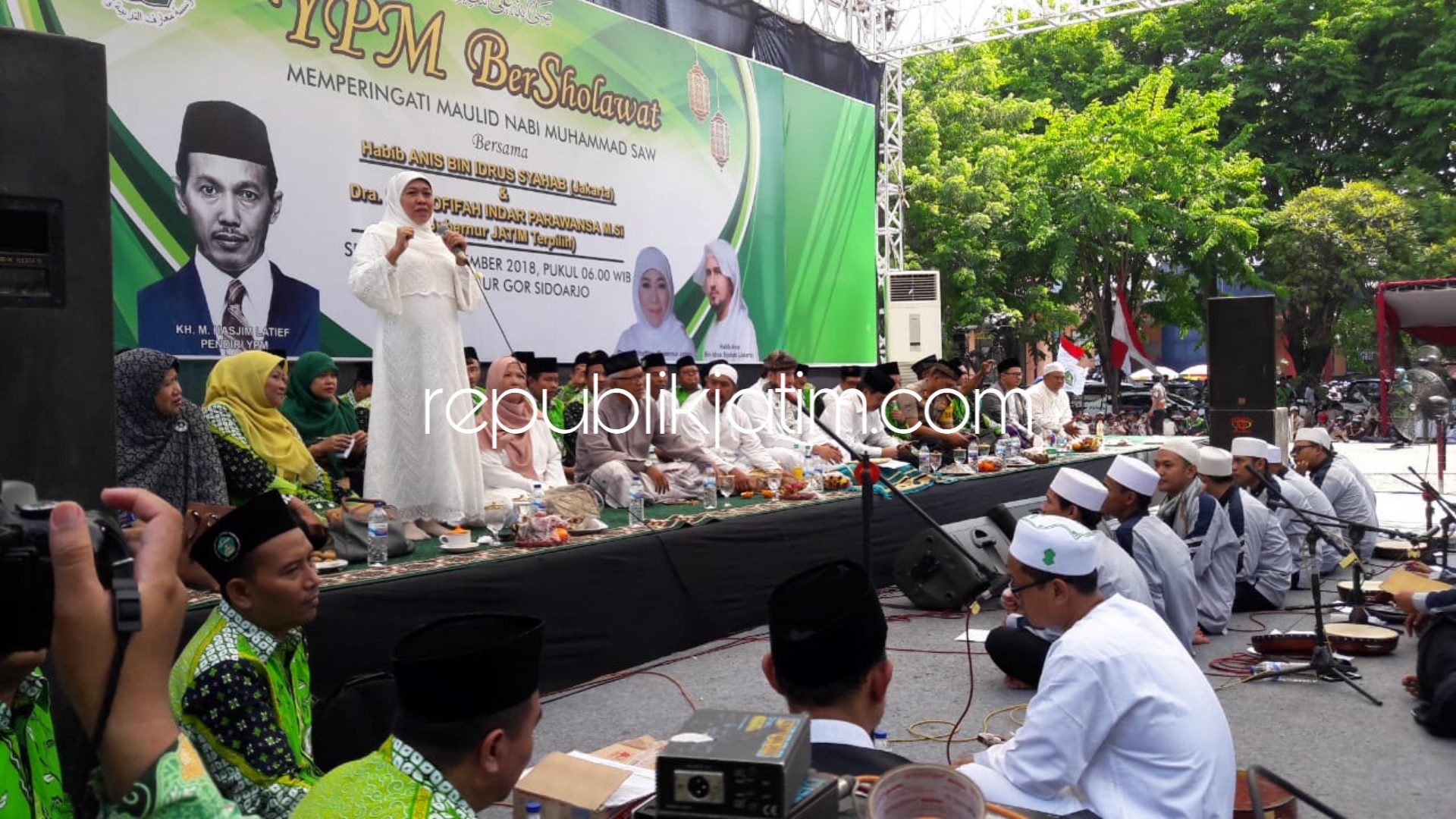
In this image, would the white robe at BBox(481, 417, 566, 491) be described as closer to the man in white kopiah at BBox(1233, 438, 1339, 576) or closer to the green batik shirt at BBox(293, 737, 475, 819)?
the man in white kopiah at BBox(1233, 438, 1339, 576)

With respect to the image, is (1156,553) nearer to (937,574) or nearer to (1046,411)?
(937,574)

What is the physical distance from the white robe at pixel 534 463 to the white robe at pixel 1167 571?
2.85 metres

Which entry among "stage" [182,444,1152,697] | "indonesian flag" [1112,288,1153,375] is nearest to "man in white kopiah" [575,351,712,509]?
"stage" [182,444,1152,697]

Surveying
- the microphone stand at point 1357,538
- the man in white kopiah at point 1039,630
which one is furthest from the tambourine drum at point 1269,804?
the microphone stand at point 1357,538

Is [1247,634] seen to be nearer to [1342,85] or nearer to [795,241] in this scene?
[795,241]

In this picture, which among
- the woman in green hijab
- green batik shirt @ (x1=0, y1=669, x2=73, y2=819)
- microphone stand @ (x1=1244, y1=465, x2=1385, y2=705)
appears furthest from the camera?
the woman in green hijab

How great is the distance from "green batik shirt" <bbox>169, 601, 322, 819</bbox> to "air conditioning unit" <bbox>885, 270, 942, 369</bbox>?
37.1 ft

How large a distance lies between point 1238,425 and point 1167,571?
17.4 feet

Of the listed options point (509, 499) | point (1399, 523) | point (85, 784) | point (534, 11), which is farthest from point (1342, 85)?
point (85, 784)

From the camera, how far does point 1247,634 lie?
5660 mm

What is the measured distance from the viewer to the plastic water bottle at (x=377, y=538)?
167 inches

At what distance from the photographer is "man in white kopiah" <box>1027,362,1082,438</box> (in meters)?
10.4

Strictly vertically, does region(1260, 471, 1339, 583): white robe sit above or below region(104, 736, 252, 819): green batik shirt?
below

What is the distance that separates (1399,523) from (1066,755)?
789cm
